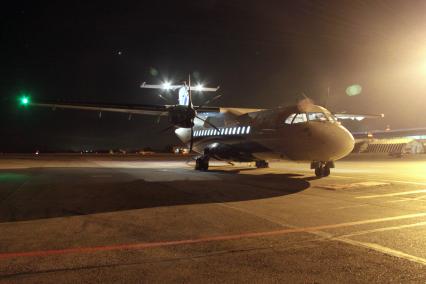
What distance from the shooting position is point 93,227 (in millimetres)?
7008

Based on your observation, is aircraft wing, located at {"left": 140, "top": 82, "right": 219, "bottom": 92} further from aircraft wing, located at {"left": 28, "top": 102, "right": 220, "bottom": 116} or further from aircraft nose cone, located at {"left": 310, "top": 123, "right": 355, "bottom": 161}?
aircraft nose cone, located at {"left": 310, "top": 123, "right": 355, "bottom": 161}

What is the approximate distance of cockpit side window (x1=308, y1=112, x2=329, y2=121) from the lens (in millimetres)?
15812

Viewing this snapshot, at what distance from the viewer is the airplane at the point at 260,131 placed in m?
15.3

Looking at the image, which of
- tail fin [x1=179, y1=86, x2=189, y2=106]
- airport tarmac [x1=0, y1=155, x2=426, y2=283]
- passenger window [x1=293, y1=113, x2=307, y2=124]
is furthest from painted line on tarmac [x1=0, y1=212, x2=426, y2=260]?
tail fin [x1=179, y1=86, x2=189, y2=106]

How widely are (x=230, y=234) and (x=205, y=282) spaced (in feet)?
7.45

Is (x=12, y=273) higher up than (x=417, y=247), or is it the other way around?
(x=417, y=247)

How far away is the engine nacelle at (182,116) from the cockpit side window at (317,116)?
767cm

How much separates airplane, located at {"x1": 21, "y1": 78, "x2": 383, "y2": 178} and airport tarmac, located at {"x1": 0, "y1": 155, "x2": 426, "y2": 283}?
4.28 meters

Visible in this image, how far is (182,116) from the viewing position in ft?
71.5

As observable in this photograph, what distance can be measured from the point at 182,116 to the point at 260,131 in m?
5.24

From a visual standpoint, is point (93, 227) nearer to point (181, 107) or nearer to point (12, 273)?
point (12, 273)

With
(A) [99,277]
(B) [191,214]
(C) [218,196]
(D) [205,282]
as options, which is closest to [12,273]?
(A) [99,277]

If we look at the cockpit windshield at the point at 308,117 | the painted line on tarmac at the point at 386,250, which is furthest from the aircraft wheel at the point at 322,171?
the painted line on tarmac at the point at 386,250

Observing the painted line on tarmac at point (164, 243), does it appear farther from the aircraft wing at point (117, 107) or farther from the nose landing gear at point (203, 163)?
the aircraft wing at point (117, 107)
